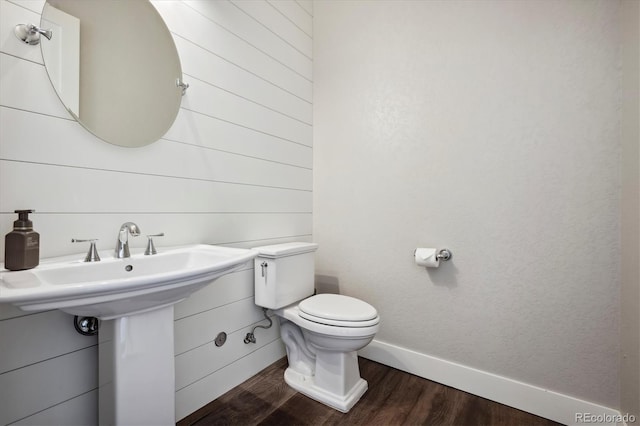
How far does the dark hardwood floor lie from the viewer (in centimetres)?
136

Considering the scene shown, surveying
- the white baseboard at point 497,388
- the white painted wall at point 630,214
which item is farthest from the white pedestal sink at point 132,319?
the white painted wall at point 630,214

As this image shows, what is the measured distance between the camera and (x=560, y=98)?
1.37 meters

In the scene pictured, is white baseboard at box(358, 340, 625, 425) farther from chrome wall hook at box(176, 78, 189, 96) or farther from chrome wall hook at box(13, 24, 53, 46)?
chrome wall hook at box(13, 24, 53, 46)

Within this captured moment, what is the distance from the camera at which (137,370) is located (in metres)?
0.89

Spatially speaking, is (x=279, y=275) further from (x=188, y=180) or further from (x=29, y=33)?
(x=29, y=33)

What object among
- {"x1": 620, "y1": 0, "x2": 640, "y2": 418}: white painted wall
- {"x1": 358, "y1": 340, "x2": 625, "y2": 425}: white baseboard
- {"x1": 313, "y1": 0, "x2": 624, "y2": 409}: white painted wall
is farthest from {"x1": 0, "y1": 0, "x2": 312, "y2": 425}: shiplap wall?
{"x1": 620, "y1": 0, "x2": 640, "y2": 418}: white painted wall

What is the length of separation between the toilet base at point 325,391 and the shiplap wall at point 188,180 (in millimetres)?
245

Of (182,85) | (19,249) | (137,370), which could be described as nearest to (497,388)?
(137,370)

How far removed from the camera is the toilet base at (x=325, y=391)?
1.45 meters

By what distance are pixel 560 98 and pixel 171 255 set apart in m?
1.88

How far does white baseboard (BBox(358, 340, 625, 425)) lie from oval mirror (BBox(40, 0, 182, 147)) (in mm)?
1816

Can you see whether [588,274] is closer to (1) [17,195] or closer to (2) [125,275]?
(2) [125,275]

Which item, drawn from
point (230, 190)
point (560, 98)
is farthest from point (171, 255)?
point (560, 98)

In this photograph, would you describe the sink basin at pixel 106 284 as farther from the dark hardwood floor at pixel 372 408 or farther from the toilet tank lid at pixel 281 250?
the dark hardwood floor at pixel 372 408
